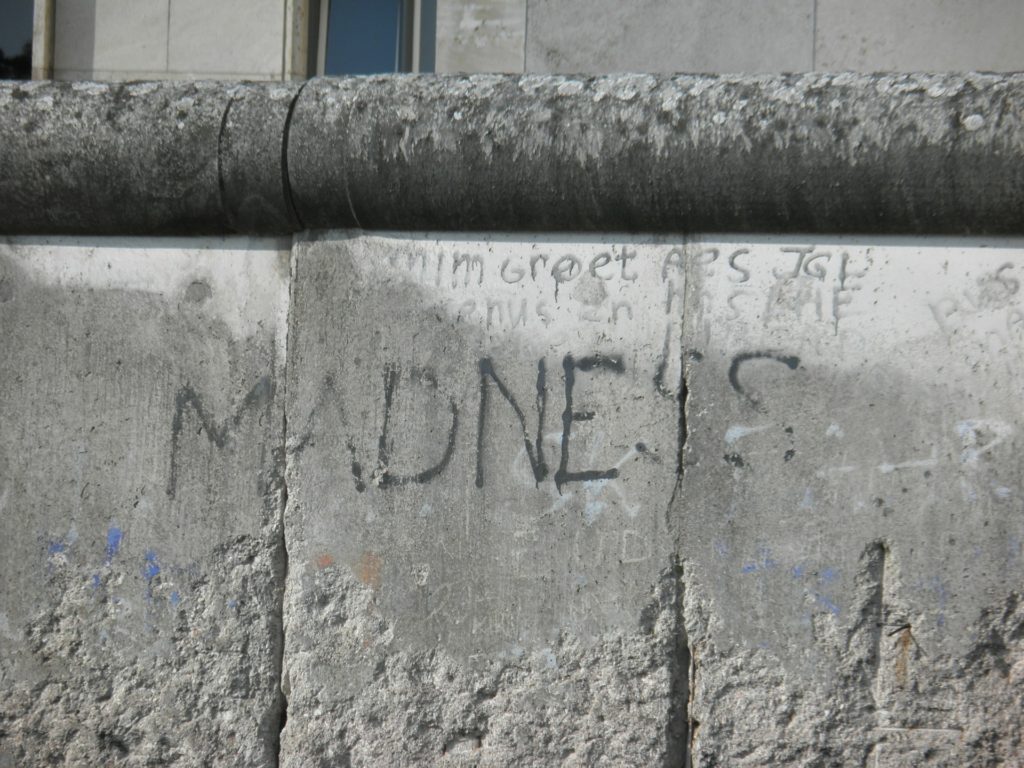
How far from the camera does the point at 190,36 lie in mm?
4637

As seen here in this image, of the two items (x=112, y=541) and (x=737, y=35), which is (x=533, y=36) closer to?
(x=737, y=35)

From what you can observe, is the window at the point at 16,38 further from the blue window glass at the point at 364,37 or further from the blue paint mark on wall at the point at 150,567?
the blue paint mark on wall at the point at 150,567

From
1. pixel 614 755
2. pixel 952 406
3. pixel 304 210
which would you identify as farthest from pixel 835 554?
pixel 304 210

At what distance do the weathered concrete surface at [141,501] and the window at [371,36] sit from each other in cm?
202

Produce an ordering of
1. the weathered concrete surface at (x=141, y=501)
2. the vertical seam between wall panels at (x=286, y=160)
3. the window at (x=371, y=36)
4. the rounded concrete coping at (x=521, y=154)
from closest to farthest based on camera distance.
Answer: the rounded concrete coping at (x=521, y=154) → the vertical seam between wall panels at (x=286, y=160) → the weathered concrete surface at (x=141, y=501) → the window at (x=371, y=36)

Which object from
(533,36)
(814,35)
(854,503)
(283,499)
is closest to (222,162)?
(283,499)

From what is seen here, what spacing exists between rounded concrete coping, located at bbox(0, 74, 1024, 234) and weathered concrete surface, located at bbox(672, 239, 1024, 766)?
15cm

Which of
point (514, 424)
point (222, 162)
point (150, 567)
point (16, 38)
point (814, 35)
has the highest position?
point (16, 38)

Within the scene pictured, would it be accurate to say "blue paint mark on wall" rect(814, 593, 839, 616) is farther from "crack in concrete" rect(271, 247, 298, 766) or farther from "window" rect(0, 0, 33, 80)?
"window" rect(0, 0, 33, 80)

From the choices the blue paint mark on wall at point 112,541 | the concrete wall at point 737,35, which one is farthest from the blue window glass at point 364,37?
the blue paint mark on wall at point 112,541

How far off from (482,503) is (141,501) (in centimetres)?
95

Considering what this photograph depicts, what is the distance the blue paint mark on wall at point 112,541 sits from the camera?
9.47 ft

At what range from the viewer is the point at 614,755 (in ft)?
8.75

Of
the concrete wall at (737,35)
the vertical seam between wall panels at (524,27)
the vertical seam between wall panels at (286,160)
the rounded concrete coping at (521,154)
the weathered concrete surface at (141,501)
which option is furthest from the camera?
the vertical seam between wall panels at (524,27)
